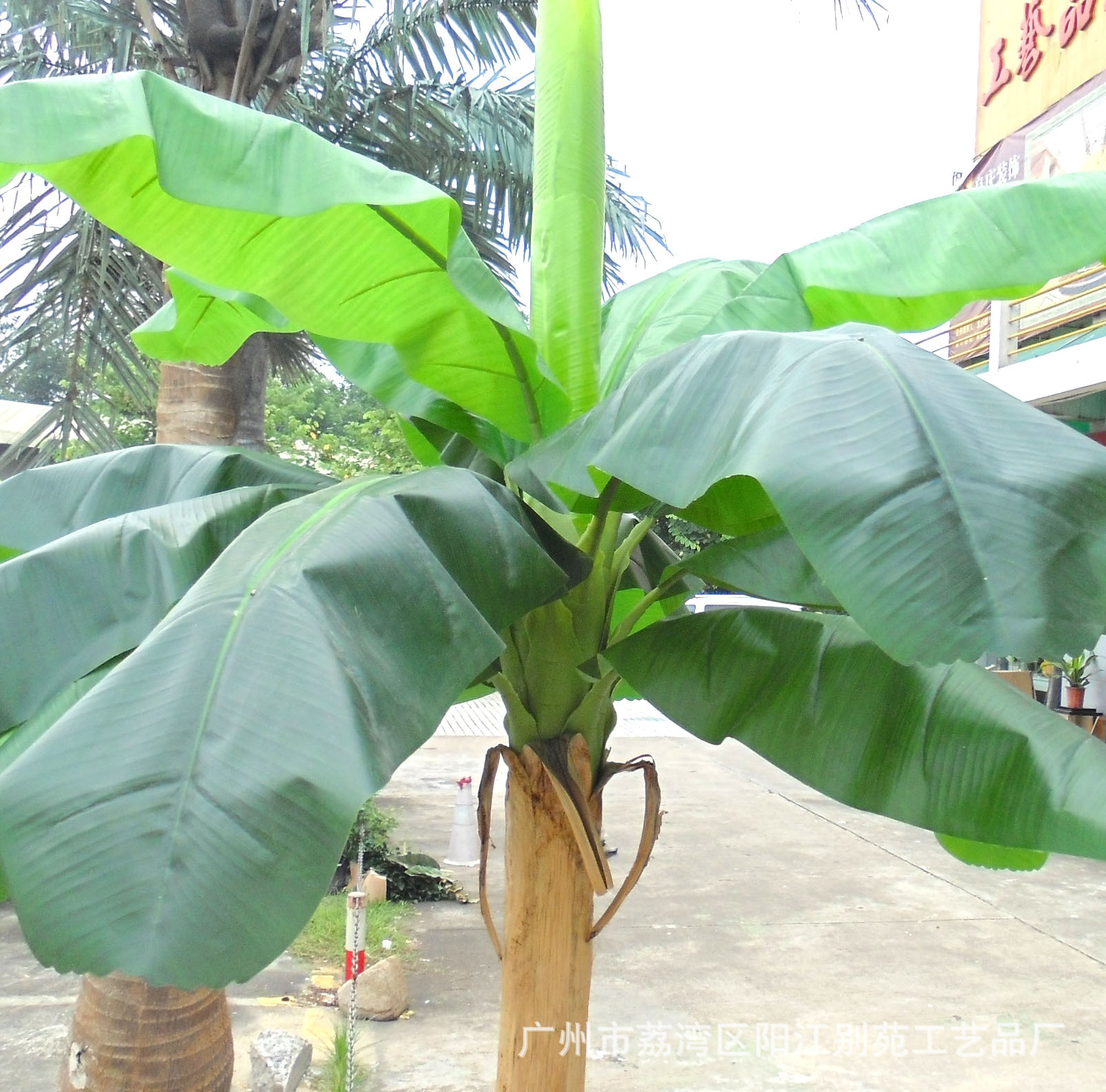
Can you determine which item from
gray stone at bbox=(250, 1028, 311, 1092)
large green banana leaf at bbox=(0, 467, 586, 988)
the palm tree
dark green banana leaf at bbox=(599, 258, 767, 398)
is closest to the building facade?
the palm tree

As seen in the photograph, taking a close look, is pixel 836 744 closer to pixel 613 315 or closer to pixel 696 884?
pixel 613 315

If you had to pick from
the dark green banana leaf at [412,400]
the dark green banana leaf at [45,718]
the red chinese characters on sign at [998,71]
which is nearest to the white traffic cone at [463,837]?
the dark green banana leaf at [412,400]

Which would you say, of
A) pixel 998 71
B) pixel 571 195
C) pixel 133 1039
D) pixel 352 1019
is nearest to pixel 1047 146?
pixel 998 71

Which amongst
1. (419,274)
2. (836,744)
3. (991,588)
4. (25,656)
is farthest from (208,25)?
(991,588)

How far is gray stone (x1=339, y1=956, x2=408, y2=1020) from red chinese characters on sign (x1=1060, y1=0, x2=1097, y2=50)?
7904 millimetres

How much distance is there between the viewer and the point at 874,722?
145cm

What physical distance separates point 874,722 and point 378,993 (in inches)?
155

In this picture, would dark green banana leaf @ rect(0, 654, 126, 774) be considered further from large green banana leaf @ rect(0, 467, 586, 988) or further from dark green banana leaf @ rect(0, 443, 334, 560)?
dark green banana leaf @ rect(0, 443, 334, 560)

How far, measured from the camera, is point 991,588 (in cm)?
90

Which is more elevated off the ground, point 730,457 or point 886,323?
point 886,323

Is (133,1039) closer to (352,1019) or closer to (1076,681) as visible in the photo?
(352,1019)

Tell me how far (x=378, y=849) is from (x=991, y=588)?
6.26m

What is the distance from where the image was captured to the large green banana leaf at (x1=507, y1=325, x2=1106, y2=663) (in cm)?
90

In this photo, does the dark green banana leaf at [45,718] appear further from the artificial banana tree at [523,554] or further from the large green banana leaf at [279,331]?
the large green banana leaf at [279,331]
